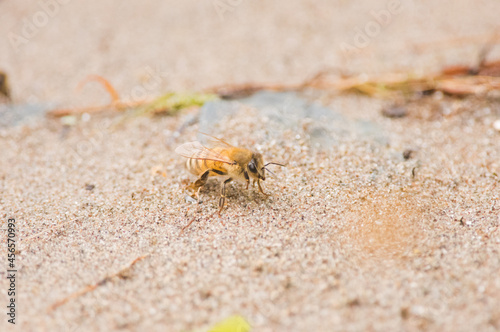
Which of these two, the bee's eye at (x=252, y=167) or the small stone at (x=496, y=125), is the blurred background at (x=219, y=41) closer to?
the small stone at (x=496, y=125)

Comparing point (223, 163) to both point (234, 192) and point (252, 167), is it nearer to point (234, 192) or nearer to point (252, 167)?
point (252, 167)

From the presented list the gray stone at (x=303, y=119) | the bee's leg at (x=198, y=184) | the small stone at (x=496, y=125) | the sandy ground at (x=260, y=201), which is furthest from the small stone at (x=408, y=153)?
the bee's leg at (x=198, y=184)

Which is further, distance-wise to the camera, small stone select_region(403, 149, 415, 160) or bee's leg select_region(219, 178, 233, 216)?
small stone select_region(403, 149, 415, 160)

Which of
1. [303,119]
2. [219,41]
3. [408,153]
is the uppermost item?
[219,41]

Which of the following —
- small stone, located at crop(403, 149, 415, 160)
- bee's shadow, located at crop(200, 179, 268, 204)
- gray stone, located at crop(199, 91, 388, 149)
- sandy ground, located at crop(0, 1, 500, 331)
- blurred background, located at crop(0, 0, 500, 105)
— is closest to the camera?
sandy ground, located at crop(0, 1, 500, 331)

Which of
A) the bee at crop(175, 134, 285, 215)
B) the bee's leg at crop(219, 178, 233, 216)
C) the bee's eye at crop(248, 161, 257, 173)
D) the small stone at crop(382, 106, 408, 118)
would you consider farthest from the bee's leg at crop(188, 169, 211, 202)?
the small stone at crop(382, 106, 408, 118)

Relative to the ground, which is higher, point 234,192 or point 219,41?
point 219,41

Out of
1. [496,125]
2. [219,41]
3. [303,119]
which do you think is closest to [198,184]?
[303,119]

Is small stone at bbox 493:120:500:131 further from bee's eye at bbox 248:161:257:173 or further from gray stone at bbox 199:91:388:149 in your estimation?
bee's eye at bbox 248:161:257:173

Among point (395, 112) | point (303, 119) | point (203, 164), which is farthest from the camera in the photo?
point (395, 112)
